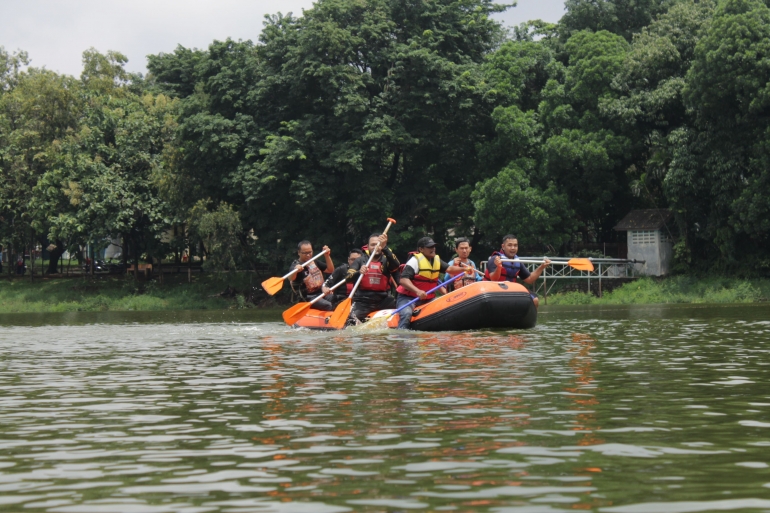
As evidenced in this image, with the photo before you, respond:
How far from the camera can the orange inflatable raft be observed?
16.8 m

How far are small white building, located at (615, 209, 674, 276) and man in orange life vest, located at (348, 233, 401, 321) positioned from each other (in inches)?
966

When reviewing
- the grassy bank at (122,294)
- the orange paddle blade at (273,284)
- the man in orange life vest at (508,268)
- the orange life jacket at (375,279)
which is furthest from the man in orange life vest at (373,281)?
the grassy bank at (122,294)

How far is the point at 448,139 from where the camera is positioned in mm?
43562

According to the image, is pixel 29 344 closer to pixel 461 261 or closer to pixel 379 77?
pixel 461 261

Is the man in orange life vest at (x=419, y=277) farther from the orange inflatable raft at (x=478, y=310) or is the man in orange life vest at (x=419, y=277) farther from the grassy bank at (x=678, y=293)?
the grassy bank at (x=678, y=293)

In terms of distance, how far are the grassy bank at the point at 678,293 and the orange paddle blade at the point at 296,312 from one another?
20280mm

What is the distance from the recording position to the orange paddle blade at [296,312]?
61.3 feet

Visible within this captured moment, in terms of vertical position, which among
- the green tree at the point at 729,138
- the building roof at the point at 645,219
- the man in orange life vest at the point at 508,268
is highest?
the green tree at the point at 729,138

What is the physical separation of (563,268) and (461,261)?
73.1 ft

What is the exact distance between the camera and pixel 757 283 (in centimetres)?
3578

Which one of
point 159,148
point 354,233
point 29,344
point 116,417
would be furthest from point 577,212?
point 116,417

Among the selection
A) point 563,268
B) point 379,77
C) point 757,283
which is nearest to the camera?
point 757,283

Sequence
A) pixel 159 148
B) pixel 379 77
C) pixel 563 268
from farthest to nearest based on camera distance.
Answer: pixel 159 148 → pixel 379 77 → pixel 563 268

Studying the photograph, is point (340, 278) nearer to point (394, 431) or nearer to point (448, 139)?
point (394, 431)
